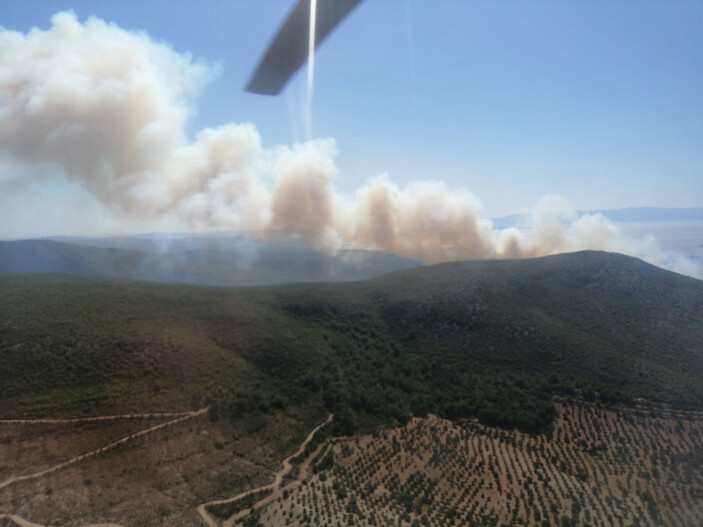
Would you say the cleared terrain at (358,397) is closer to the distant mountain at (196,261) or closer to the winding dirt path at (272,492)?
the winding dirt path at (272,492)

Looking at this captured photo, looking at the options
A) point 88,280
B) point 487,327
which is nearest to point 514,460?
point 487,327

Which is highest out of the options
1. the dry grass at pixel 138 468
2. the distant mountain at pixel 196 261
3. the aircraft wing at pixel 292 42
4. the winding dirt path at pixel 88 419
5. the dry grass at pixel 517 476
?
the aircraft wing at pixel 292 42

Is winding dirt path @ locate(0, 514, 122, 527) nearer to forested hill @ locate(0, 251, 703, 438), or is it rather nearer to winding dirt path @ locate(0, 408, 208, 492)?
winding dirt path @ locate(0, 408, 208, 492)

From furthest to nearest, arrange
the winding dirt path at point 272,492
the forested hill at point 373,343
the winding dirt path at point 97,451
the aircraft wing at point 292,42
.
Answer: the forested hill at point 373,343 → the winding dirt path at point 97,451 → the winding dirt path at point 272,492 → the aircraft wing at point 292,42

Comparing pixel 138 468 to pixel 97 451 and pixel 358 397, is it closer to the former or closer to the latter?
pixel 97 451

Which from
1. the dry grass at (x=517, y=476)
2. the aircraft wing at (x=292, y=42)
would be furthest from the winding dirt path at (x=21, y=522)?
the aircraft wing at (x=292, y=42)

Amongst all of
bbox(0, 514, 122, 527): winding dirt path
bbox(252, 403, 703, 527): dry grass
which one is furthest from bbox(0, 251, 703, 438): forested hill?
bbox(0, 514, 122, 527): winding dirt path
